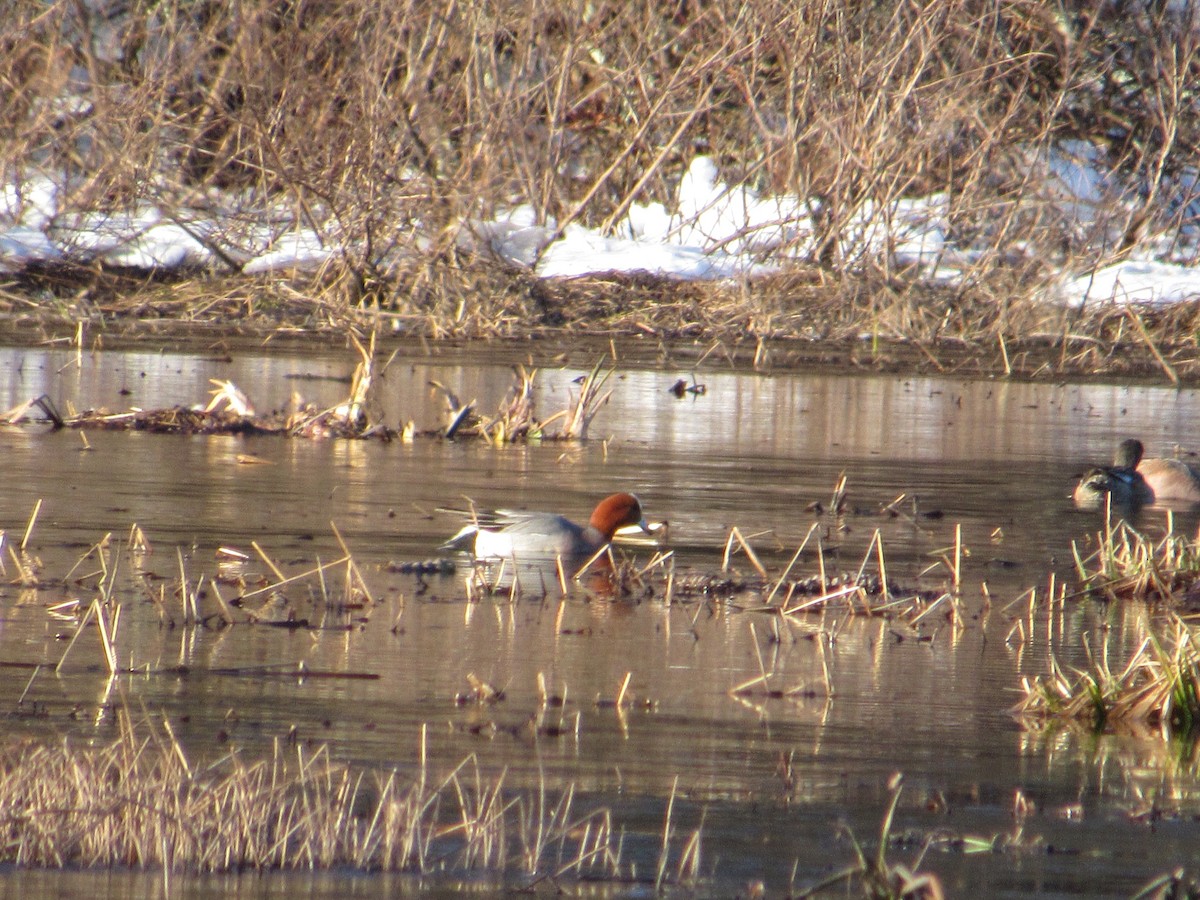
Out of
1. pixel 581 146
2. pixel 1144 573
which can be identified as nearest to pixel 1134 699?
pixel 1144 573

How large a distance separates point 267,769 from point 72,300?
16656 mm

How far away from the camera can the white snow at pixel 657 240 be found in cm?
2144

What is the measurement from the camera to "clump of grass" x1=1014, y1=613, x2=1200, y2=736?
5.40 meters

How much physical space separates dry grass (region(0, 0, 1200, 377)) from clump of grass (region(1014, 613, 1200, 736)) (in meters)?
14.3

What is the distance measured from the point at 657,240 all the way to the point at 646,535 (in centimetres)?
1584

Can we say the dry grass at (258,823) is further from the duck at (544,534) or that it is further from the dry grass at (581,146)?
the dry grass at (581,146)

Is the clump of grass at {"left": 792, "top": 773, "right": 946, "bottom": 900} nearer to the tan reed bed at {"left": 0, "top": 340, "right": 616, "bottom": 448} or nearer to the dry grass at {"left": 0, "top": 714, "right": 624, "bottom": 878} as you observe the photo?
the dry grass at {"left": 0, "top": 714, "right": 624, "bottom": 878}

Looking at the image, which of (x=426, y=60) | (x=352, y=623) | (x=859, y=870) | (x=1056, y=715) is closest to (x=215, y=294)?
(x=426, y=60)

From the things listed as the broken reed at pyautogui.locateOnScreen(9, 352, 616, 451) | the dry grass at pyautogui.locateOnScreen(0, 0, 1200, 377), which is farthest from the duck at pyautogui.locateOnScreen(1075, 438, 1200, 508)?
the dry grass at pyautogui.locateOnScreen(0, 0, 1200, 377)

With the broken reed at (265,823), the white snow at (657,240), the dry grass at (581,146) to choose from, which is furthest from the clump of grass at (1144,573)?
the white snow at (657,240)

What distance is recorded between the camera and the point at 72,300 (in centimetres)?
2027

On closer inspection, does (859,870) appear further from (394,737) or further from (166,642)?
(166,642)

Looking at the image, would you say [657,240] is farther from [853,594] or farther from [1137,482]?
[853,594]

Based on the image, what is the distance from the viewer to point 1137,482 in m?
11.0
